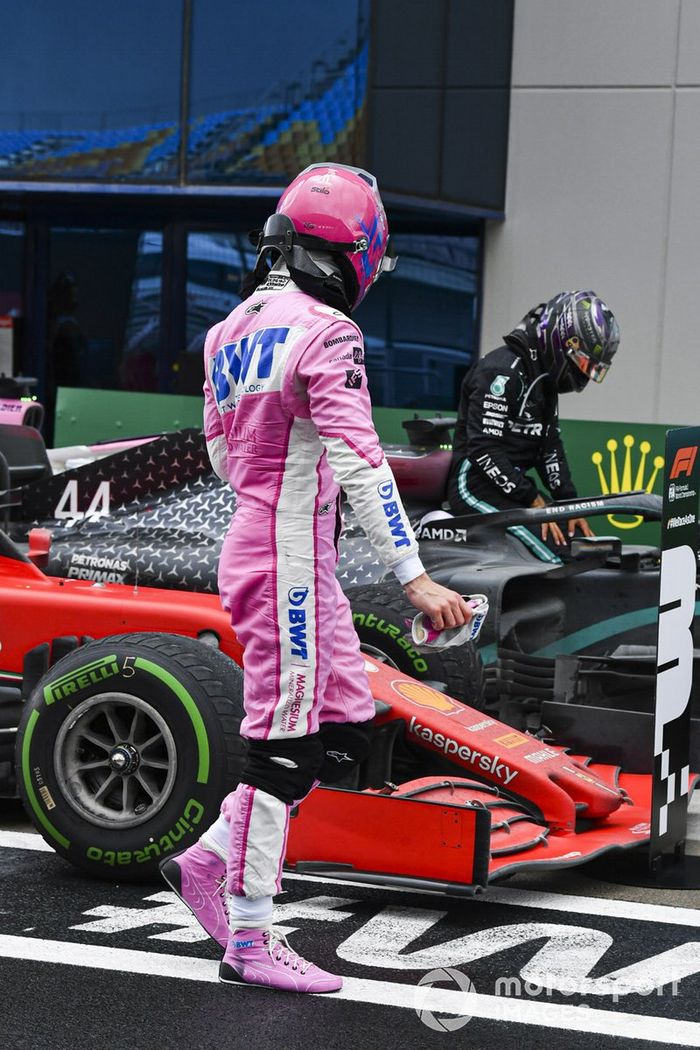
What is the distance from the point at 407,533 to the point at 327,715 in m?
0.53

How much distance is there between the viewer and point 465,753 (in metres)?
4.70

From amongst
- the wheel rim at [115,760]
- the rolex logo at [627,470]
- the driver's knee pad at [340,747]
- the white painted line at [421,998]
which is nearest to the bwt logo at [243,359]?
the driver's knee pad at [340,747]

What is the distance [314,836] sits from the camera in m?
4.21

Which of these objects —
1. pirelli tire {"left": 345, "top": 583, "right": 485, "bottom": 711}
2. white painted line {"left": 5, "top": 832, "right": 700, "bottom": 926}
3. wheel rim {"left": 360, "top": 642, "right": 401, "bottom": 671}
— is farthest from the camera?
pirelli tire {"left": 345, "top": 583, "right": 485, "bottom": 711}

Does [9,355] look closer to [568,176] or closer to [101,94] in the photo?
[101,94]

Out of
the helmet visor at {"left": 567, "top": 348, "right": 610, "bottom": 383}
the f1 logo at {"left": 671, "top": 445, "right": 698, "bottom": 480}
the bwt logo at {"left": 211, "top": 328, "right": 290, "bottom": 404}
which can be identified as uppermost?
the helmet visor at {"left": 567, "top": 348, "right": 610, "bottom": 383}

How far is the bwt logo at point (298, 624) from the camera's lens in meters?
3.58

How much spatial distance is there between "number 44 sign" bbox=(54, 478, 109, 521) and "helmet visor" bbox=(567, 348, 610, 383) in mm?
2070

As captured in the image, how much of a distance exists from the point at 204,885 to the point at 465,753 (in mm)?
1200

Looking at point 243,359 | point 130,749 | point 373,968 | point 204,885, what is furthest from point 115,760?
point 243,359

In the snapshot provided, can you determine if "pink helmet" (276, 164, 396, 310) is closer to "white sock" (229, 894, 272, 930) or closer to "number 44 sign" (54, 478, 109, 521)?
"white sock" (229, 894, 272, 930)

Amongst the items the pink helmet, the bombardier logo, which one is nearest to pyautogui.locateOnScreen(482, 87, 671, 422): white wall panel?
the bombardier logo

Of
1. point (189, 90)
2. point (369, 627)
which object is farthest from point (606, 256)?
point (369, 627)

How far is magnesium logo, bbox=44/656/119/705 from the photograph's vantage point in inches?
175
